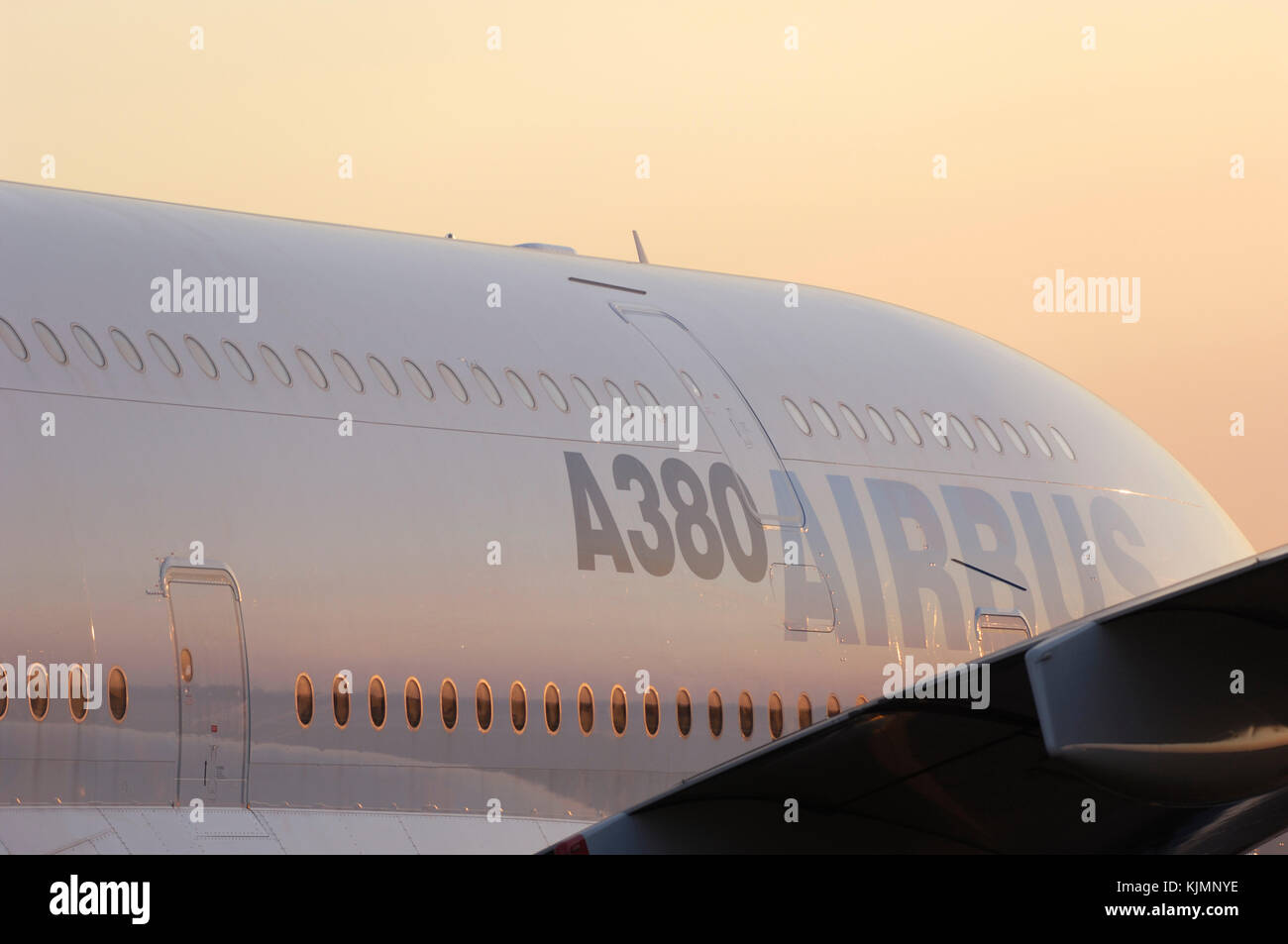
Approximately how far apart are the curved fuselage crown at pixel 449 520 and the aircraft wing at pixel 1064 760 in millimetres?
3559

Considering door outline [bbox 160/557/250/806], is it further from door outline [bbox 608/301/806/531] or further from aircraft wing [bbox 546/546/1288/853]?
door outline [bbox 608/301/806/531]

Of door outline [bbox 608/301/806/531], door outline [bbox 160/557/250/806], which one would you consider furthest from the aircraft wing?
door outline [bbox 608/301/806/531]

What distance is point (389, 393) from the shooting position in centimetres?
1167

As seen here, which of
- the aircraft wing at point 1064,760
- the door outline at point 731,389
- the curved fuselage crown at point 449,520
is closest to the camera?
the aircraft wing at point 1064,760

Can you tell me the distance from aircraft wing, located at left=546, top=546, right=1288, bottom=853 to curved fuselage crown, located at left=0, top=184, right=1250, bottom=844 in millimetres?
3559

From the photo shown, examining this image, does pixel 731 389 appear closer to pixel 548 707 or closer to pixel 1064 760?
pixel 548 707

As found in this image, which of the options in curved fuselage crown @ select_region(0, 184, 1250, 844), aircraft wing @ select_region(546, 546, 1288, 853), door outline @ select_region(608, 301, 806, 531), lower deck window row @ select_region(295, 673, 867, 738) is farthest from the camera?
door outline @ select_region(608, 301, 806, 531)

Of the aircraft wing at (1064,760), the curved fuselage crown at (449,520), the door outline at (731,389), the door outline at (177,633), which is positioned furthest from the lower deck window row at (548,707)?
the aircraft wing at (1064,760)

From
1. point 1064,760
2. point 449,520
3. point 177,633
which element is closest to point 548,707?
point 449,520

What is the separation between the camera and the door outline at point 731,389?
13.5 m

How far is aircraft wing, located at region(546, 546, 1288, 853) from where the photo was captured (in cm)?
629

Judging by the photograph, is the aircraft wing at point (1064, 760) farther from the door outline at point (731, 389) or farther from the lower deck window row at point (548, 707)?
the door outline at point (731, 389)

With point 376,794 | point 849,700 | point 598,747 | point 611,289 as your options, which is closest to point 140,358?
point 376,794
